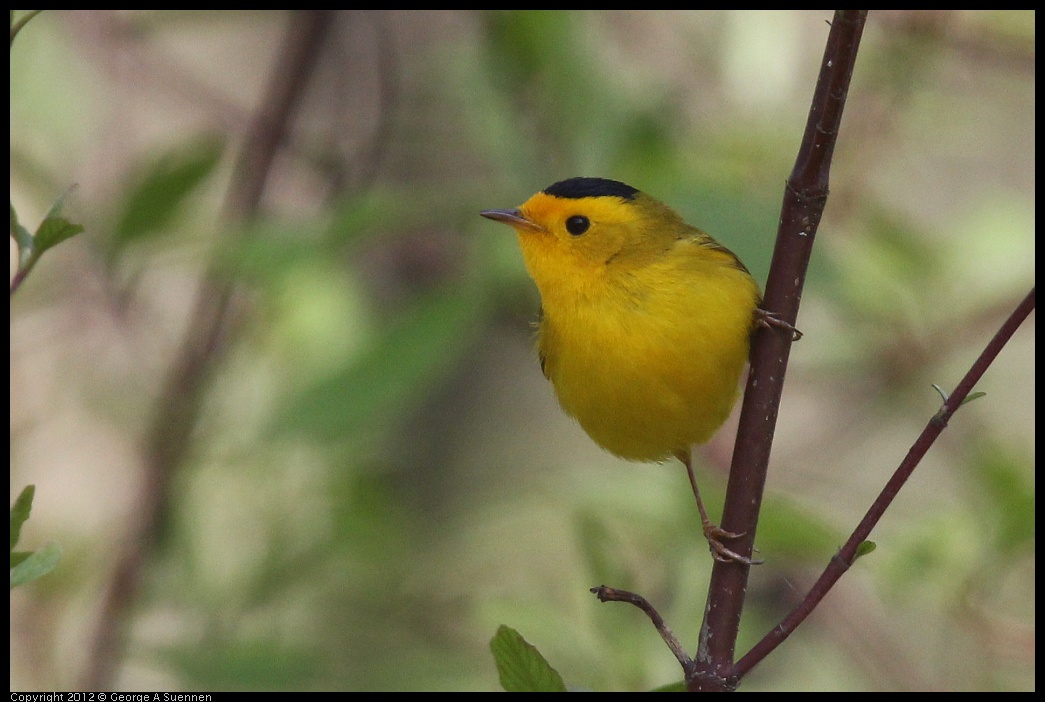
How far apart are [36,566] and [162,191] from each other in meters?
1.75

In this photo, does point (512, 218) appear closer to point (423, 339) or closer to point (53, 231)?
point (423, 339)

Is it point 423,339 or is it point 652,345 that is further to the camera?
point 423,339

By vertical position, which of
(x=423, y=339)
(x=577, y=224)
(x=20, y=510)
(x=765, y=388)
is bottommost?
(x=423, y=339)

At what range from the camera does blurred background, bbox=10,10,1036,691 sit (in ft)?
10.3

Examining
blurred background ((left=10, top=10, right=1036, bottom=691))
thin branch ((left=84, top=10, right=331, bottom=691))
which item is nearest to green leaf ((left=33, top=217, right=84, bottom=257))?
blurred background ((left=10, top=10, right=1036, bottom=691))

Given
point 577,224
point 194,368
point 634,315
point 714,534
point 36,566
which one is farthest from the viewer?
point 194,368

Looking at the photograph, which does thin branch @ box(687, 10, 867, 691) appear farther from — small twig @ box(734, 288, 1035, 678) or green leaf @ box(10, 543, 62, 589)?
green leaf @ box(10, 543, 62, 589)

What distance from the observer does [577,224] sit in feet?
10.2

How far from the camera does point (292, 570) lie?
12.0 ft

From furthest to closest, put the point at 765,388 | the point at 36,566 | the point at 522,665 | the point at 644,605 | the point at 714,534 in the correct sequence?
1. the point at 714,534
2. the point at 765,388
3. the point at 644,605
4. the point at 522,665
5. the point at 36,566

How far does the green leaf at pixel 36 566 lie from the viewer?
142 centimetres

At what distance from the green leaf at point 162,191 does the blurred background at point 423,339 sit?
10mm

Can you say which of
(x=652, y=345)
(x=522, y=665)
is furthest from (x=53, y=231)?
(x=652, y=345)

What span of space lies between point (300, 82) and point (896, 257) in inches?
83.0
